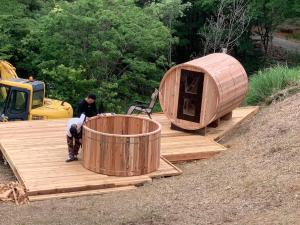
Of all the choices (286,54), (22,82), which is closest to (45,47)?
(22,82)

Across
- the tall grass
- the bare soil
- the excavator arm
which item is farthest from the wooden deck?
the excavator arm

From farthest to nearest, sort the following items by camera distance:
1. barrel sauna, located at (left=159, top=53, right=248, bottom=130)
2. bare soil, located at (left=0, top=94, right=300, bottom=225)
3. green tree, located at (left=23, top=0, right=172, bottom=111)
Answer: green tree, located at (left=23, top=0, right=172, bottom=111)
barrel sauna, located at (left=159, top=53, right=248, bottom=130)
bare soil, located at (left=0, top=94, right=300, bottom=225)

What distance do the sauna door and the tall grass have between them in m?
3.49

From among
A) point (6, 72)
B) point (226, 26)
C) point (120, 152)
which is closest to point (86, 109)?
point (120, 152)

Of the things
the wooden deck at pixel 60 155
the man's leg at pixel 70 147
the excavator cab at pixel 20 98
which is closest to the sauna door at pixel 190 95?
the wooden deck at pixel 60 155

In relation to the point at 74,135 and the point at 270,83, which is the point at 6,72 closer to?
the point at 74,135

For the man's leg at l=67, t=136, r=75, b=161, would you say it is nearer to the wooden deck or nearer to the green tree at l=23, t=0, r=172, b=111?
the wooden deck

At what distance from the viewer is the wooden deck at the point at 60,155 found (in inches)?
403

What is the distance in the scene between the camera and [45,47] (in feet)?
70.9

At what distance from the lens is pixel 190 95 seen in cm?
1323

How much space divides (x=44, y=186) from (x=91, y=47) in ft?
38.2

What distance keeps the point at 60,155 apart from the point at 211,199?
3.55 meters

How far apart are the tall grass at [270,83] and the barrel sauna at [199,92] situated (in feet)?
7.30

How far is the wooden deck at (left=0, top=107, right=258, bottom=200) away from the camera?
33.6ft
